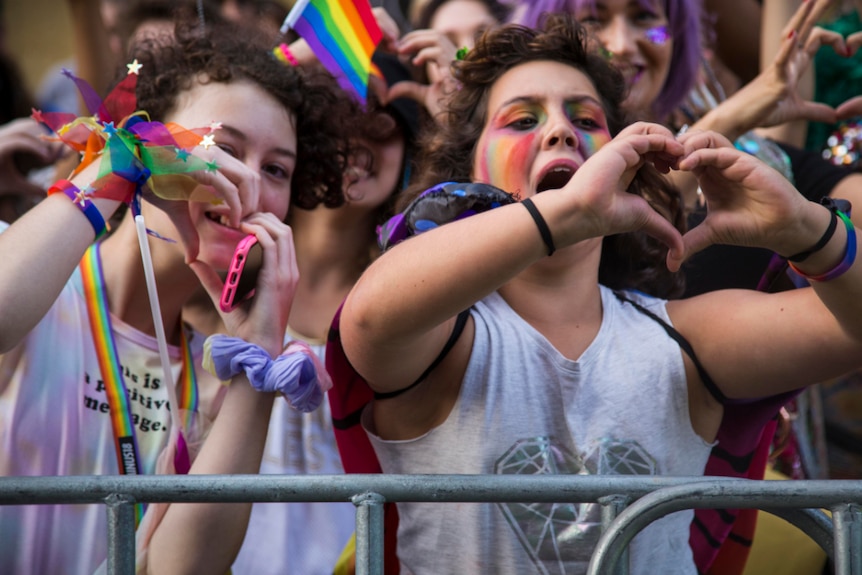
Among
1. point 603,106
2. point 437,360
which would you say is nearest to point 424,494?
point 437,360

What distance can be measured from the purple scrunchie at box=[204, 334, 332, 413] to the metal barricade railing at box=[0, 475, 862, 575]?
0.45m

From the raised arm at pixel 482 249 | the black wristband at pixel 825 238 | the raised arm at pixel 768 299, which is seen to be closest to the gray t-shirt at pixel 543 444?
the raised arm at pixel 768 299

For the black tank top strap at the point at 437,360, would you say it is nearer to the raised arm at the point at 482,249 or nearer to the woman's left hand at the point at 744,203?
the raised arm at the point at 482,249

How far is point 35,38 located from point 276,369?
467cm

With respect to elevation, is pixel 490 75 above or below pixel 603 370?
above

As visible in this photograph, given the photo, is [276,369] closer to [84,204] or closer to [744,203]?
[84,204]

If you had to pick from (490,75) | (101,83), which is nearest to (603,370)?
(490,75)

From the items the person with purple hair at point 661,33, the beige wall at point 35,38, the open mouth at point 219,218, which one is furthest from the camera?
the beige wall at point 35,38

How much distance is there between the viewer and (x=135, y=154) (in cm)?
196

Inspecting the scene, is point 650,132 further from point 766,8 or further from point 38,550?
point 766,8

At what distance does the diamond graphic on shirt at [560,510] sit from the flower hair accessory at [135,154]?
79 centimetres

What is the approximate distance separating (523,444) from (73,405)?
97 cm

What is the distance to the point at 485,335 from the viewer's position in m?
1.88

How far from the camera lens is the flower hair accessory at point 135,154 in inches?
76.6
